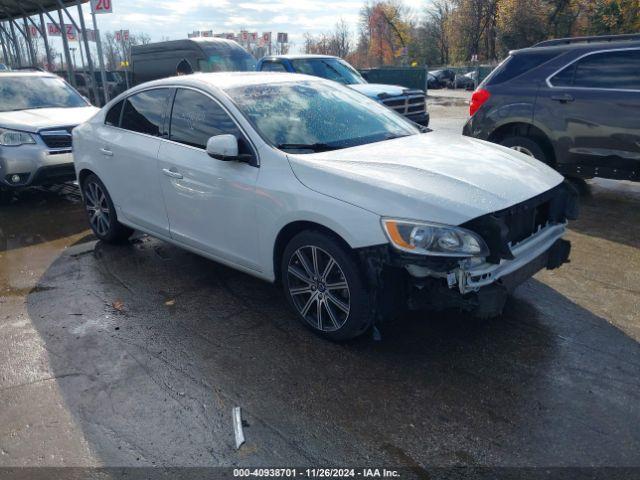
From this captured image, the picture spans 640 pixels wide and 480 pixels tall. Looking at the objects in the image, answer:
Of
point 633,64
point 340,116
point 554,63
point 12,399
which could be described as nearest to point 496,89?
point 554,63

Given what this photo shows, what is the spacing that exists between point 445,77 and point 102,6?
3281 cm

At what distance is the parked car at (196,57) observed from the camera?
15.2 m

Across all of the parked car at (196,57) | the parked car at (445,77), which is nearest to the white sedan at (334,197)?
the parked car at (196,57)

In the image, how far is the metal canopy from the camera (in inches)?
714

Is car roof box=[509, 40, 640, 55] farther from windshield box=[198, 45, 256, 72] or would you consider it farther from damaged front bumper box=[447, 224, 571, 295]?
windshield box=[198, 45, 256, 72]

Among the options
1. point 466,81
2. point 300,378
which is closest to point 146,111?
point 300,378

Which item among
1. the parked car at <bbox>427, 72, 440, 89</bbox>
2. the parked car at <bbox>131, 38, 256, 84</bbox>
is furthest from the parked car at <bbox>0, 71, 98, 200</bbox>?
the parked car at <bbox>427, 72, 440, 89</bbox>

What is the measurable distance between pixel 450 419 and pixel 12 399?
8.60 feet

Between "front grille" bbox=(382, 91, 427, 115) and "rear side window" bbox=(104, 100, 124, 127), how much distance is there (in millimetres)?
6033

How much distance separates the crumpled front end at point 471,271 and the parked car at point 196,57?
1306cm

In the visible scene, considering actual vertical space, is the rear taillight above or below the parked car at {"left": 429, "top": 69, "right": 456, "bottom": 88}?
below

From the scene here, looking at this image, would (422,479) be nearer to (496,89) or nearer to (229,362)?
(229,362)

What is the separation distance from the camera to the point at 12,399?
129 inches

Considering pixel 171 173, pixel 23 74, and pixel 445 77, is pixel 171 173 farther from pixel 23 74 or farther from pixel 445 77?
pixel 445 77
